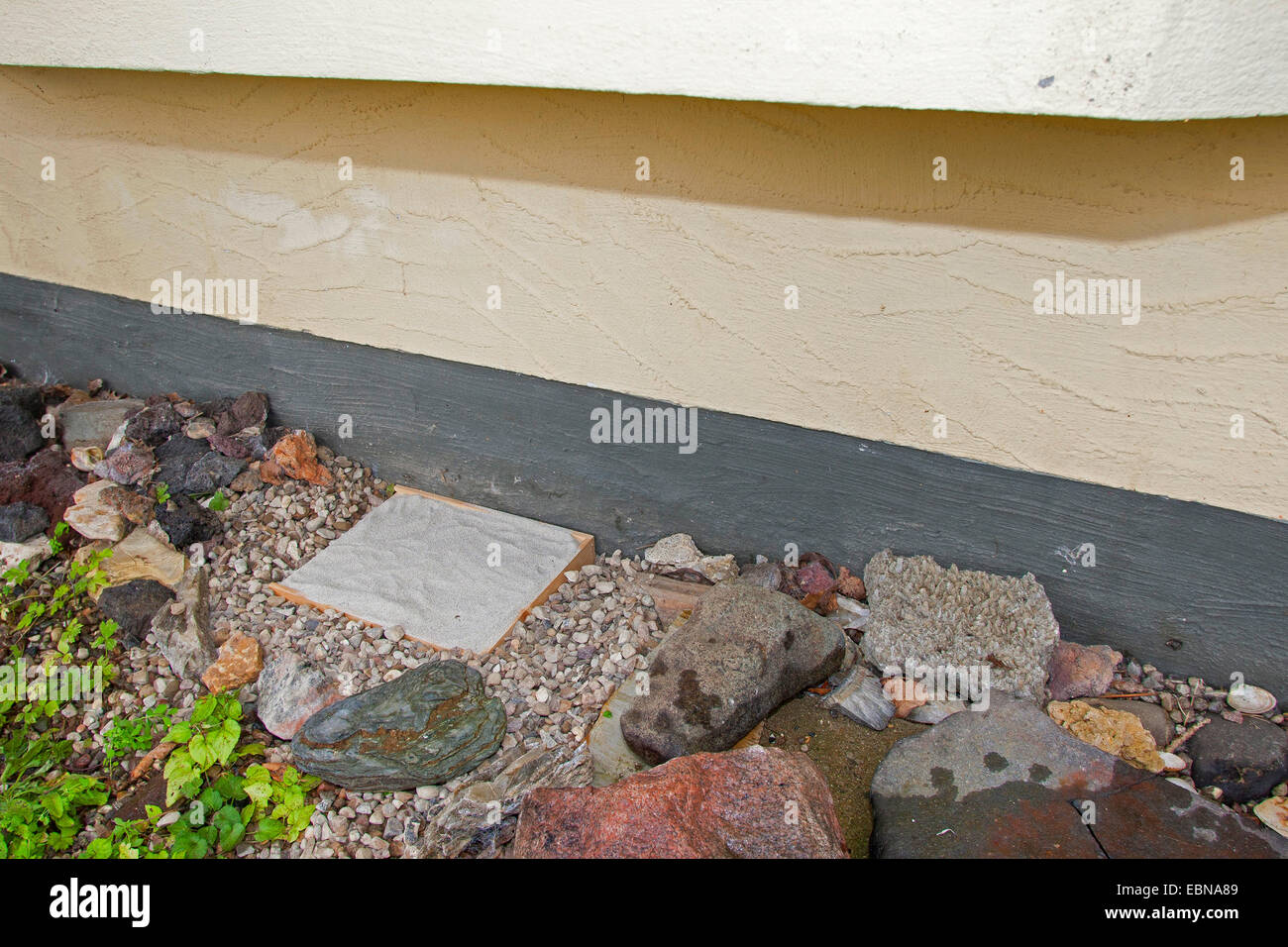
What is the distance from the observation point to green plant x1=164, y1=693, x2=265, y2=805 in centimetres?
280

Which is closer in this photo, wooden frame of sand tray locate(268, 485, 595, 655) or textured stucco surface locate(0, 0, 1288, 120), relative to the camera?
textured stucco surface locate(0, 0, 1288, 120)

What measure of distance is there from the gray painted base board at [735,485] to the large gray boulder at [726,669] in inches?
19.1

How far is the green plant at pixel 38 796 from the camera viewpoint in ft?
8.86

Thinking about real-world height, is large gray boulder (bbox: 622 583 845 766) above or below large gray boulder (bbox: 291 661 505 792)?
above

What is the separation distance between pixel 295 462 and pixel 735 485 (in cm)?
203

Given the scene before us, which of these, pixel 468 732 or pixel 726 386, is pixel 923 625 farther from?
pixel 468 732

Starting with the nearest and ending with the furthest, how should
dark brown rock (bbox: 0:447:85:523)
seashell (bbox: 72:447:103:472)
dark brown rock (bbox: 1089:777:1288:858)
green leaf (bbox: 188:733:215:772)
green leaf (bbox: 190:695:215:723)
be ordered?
dark brown rock (bbox: 1089:777:1288:858) → green leaf (bbox: 188:733:215:772) → green leaf (bbox: 190:695:215:723) → dark brown rock (bbox: 0:447:85:523) → seashell (bbox: 72:447:103:472)

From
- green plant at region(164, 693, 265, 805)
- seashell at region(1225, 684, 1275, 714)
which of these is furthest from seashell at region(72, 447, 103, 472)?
seashell at region(1225, 684, 1275, 714)

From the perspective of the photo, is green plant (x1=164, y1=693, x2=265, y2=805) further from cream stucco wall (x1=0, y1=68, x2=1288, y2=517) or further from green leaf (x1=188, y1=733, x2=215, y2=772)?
cream stucco wall (x1=0, y1=68, x2=1288, y2=517)

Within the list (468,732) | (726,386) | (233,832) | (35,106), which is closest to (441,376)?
(726,386)

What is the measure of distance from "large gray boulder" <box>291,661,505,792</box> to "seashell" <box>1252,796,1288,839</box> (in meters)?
2.27

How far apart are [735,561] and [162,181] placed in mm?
3223

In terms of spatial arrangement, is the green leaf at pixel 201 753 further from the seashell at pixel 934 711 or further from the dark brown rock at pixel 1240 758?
the dark brown rock at pixel 1240 758

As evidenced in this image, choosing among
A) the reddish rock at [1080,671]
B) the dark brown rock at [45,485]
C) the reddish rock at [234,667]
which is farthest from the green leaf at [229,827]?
the reddish rock at [1080,671]
